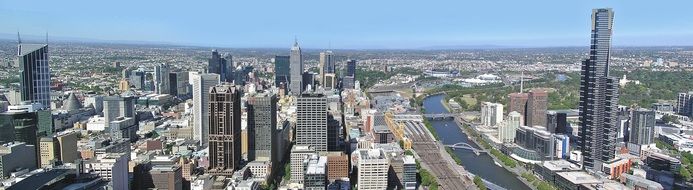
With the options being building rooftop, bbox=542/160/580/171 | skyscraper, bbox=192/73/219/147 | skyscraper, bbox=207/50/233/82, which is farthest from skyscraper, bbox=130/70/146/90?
building rooftop, bbox=542/160/580/171

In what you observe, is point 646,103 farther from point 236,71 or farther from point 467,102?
point 236,71

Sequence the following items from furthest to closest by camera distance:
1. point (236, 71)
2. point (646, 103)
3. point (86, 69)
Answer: point (236, 71), point (86, 69), point (646, 103)

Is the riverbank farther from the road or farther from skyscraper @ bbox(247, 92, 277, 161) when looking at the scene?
skyscraper @ bbox(247, 92, 277, 161)

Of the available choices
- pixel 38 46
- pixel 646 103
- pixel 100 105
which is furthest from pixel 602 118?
pixel 100 105

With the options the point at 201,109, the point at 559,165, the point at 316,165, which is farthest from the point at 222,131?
the point at 559,165

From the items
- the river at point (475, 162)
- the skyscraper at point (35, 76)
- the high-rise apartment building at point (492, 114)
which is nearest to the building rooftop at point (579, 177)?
the river at point (475, 162)
